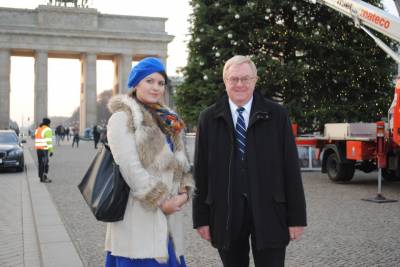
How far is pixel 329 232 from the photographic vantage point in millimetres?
7461

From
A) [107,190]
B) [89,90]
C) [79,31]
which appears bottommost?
[107,190]

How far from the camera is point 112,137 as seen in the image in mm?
3215

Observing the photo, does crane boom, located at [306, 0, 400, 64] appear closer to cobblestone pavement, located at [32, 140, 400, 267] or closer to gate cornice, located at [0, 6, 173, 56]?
cobblestone pavement, located at [32, 140, 400, 267]

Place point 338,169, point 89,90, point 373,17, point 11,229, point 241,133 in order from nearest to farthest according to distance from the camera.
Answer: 1. point 241,133
2. point 11,229
3. point 373,17
4. point 338,169
5. point 89,90

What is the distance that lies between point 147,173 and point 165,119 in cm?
41

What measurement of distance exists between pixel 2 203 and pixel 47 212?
2.01 metres

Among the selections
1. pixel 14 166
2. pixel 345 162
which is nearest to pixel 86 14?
pixel 14 166

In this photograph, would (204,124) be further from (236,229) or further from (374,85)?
(374,85)

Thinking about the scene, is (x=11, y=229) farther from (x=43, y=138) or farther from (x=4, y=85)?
(x=4, y=85)

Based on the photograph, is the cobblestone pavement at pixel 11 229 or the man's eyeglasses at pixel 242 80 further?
the cobblestone pavement at pixel 11 229

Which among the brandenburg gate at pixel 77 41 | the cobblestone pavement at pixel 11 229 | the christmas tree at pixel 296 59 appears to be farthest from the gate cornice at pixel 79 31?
the cobblestone pavement at pixel 11 229

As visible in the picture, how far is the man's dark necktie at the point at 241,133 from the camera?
11.0 feet

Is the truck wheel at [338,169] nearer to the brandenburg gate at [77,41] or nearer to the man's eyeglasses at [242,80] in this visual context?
the man's eyeglasses at [242,80]

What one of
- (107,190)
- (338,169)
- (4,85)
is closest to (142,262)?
(107,190)
